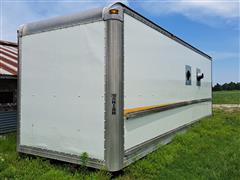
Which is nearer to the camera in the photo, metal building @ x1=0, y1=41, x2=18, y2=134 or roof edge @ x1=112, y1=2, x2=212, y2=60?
roof edge @ x1=112, y1=2, x2=212, y2=60

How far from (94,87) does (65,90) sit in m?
0.70

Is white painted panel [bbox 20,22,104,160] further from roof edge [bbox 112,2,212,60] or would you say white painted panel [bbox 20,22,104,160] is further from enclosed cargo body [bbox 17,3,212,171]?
roof edge [bbox 112,2,212,60]

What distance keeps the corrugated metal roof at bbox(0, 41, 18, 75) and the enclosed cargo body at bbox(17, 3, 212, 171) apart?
2.35 meters

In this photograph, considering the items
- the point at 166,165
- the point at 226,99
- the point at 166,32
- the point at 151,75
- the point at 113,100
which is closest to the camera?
the point at 113,100

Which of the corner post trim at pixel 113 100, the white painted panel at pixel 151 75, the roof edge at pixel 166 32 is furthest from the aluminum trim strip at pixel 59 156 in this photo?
the roof edge at pixel 166 32

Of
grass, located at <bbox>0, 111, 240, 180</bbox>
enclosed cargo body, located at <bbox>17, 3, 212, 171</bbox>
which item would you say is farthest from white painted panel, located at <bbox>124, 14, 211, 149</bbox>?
grass, located at <bbox>0, 111, 240, 180</bbox>

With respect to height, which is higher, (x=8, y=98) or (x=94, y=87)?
(x=94, y=87)

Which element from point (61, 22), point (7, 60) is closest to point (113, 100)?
point (61, 22)

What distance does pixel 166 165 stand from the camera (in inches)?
180

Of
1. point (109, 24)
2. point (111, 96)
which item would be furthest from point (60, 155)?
point (109, 24)

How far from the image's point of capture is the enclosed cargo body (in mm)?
3893

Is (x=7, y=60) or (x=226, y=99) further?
(x=226, y=99)

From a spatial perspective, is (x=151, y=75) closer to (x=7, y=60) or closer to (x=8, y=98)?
(x=8, y=98)

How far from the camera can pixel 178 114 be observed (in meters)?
6.70
